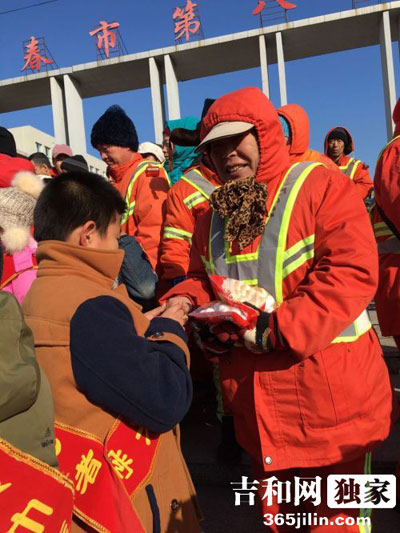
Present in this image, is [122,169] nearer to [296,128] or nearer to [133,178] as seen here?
[133,178]

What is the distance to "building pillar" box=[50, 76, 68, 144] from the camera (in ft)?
53.7

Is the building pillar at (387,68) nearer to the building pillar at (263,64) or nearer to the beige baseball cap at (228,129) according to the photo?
the building pillar at (263,64)

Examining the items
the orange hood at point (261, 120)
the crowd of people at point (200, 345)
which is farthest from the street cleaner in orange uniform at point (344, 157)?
the orange hood at point (261, 120)

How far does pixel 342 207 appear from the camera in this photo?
5.77 feet

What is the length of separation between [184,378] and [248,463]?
204 cm

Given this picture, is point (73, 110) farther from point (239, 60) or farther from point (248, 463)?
point (248, 463)

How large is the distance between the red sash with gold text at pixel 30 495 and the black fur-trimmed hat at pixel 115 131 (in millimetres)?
3225

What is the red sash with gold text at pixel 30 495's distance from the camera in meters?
1.02

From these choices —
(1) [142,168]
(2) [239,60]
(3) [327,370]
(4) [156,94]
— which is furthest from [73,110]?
(3) [327,370]

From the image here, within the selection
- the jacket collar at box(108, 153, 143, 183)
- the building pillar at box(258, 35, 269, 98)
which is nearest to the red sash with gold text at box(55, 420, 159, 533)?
the jacket collar at box(108, 153, 143, 183)

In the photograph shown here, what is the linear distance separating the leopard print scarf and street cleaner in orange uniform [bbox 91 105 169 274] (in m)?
1.62

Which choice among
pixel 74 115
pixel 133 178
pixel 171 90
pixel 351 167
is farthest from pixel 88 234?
pixel 74 115

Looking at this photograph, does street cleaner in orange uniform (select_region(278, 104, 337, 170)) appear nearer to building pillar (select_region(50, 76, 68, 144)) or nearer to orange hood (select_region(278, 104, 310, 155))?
orange hood (select_region(278, 104, 310, 155))

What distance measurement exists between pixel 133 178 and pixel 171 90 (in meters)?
12.8
